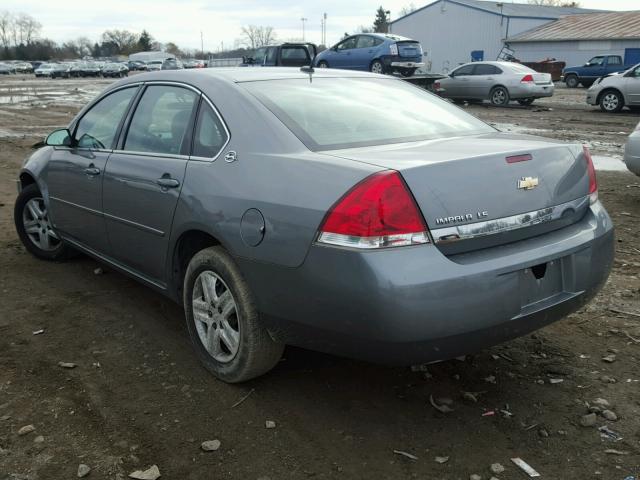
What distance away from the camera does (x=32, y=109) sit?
2202cm

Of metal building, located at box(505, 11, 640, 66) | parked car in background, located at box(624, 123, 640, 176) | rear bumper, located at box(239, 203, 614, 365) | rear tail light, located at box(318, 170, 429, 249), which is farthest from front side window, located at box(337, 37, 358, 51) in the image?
metal building, located at box(505, 11, 640, 66)

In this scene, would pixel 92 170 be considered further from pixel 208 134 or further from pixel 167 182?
pixel 208 134

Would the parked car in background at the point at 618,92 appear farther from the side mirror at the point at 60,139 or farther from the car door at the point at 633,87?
the side mirror at the point at 60,139

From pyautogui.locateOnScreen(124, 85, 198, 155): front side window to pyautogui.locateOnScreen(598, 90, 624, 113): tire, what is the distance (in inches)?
700

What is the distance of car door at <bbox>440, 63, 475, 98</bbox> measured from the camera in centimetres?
2208

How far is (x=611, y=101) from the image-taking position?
18.7m

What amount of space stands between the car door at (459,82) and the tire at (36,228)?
750 inches

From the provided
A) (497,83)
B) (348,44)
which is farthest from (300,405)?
(348,44)

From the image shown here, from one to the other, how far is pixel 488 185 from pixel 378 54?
20712 mm

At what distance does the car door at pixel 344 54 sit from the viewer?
2300cm

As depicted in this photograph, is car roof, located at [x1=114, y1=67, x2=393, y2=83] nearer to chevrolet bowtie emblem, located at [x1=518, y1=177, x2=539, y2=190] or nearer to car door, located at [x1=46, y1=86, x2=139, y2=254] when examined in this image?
car door, located at [x1=46, y1=86, x2=139, y2=254]

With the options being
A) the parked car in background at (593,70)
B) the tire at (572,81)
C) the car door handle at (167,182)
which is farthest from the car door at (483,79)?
the car door handle at (167,182)

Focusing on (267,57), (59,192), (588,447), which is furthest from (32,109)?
(588,447)

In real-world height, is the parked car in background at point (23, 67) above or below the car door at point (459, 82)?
above
